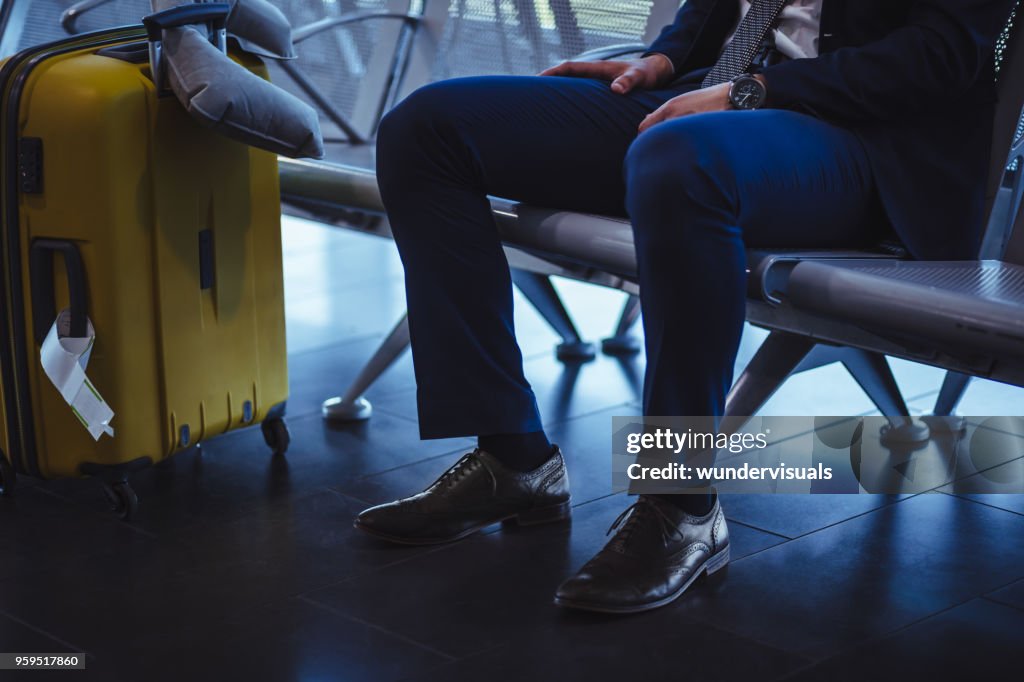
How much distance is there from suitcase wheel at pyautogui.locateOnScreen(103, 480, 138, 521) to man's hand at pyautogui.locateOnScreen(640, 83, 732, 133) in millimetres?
947

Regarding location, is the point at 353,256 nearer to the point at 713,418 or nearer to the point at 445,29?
the point at 445,29

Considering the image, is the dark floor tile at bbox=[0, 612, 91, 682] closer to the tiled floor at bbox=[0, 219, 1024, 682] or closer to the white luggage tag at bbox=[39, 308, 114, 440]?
the tiled floor at bbox=[0, 219, 1024, 682]

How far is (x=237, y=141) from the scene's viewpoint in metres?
1.86

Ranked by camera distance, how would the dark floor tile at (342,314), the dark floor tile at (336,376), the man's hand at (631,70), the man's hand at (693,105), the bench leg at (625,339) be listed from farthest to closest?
the dark floor tile at (342,314) < the bench leg at (625,339) < the dark floor tile at (336,376) < the man's hand at (631,70) < the man's hand at (693,105)

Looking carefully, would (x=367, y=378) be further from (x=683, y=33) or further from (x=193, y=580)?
(x=683, y=33)

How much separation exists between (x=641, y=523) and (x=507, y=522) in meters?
0.34

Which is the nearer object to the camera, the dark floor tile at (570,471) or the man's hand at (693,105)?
the man's hand at (693,105)

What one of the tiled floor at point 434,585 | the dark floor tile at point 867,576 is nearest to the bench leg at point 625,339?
the tiled floor at point 434,585

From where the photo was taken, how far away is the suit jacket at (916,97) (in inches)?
60.6

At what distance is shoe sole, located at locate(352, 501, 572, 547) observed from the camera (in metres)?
1.74

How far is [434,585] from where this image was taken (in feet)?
5.29

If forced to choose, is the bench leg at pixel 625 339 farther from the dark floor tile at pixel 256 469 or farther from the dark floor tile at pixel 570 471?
the dark floor tile at pixel 256 469

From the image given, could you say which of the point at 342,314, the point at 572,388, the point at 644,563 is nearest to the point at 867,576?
the point at 644,563

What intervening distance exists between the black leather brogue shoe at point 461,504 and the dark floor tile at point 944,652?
545 mm
